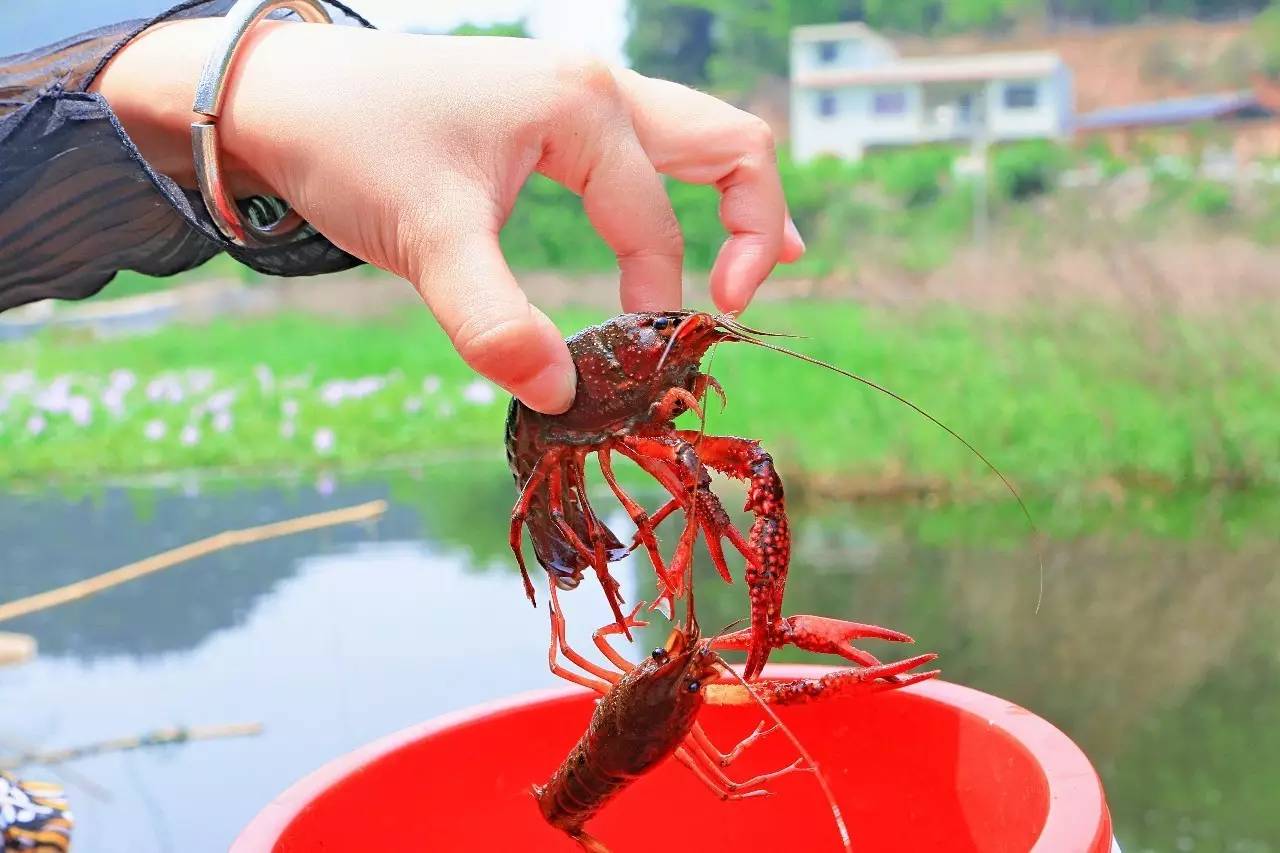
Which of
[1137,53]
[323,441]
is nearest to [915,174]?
[1137,53]

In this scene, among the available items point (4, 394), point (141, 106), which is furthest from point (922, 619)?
point (4, 394)

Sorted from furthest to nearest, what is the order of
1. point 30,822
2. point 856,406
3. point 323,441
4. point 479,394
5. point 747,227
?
point 479,394, point 323,441, point 856,406, point 30,822, point 747,227

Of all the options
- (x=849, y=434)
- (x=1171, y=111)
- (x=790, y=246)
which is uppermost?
(x=790, y=246)

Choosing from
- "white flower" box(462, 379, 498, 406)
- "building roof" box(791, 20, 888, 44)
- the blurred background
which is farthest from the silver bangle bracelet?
"building roof" box(791, 20, 888, 44)

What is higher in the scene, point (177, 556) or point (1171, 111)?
point (1171, 111)

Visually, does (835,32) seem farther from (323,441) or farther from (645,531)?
(645,531)

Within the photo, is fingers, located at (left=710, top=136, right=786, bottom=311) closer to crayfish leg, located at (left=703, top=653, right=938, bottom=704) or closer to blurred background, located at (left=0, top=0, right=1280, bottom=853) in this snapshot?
crayfish leg, located at (left=703, top=653, right=938, bottom=704)
